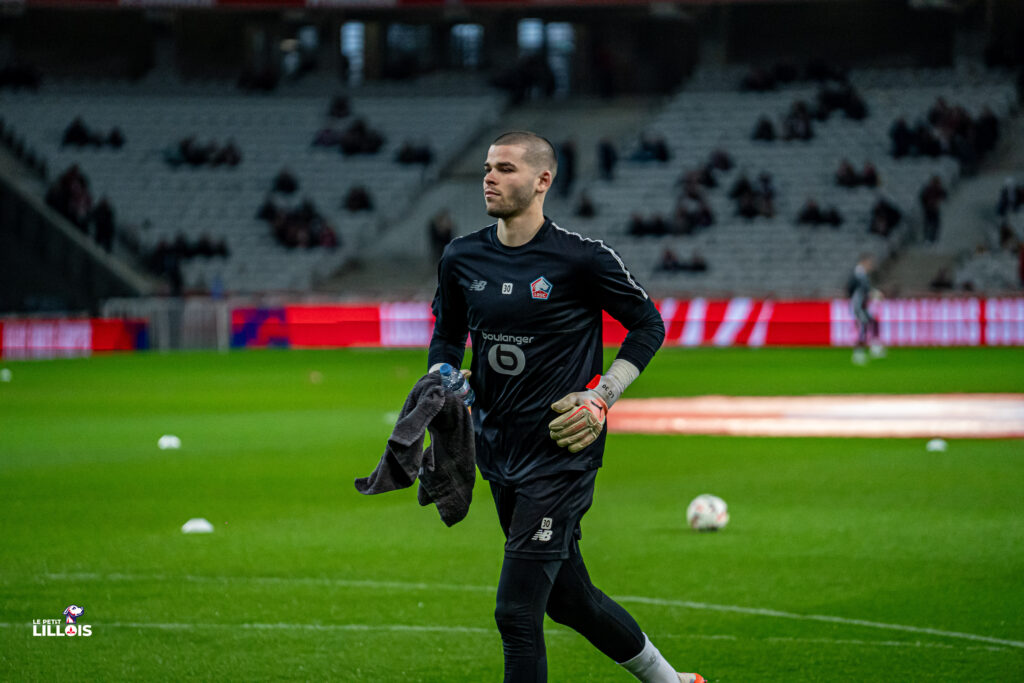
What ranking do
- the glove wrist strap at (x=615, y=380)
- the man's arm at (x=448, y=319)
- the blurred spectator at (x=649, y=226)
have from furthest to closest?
the blurred spectator at (x=649, y=226), the man's arm at (x=448, y=319), the glove wrist strap at (x=615, y=380)

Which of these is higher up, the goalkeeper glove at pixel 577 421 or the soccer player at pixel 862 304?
the goalkeeper glove at pixel 577 421

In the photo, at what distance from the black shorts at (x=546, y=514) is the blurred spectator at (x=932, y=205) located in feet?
126

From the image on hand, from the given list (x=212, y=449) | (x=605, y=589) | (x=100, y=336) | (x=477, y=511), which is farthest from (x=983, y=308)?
(x=605, y=589)

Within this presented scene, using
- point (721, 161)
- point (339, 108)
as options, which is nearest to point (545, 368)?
point (721, 161)

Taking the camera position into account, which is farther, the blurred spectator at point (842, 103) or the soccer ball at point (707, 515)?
the blurred spectator at point (842, 103)

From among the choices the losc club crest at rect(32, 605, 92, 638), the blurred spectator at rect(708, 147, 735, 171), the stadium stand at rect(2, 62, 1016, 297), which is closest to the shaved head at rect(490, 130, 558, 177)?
the losc club crest at rect(32, 605, 92, 638)

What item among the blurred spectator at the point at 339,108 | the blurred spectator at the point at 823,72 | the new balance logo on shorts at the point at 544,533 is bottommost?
the blurred spectator at the point at 339,108

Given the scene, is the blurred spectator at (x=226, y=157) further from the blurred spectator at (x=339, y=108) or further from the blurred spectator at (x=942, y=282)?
the blurred spectator at (x=942, y=282)

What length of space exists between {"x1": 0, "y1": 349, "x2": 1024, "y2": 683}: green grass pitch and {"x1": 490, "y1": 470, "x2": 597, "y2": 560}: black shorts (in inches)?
74.8

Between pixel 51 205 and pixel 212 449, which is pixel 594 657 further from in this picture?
pixel 51 205

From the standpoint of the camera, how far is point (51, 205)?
4591 cm

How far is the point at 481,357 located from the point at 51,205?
4150cm

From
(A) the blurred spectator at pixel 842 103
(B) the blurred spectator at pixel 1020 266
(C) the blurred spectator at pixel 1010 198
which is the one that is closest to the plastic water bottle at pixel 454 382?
(B) the blurred spectator at pixel 1020 266

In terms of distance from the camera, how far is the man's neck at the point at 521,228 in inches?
261
